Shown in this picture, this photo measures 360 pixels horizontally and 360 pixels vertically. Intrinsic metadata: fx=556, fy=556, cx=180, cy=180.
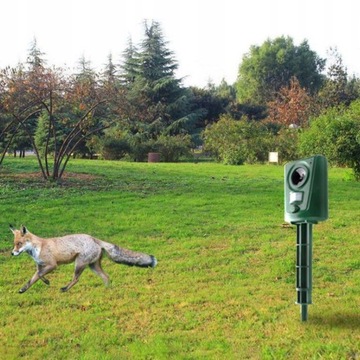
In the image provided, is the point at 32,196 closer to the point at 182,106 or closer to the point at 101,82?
the point at 101,82

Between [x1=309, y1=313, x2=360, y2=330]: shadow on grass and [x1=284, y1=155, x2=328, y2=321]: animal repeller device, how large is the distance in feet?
2.55

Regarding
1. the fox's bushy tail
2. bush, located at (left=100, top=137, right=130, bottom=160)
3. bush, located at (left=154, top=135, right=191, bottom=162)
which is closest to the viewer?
the fox's bushy tail

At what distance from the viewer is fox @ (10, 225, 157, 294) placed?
2.58 meters

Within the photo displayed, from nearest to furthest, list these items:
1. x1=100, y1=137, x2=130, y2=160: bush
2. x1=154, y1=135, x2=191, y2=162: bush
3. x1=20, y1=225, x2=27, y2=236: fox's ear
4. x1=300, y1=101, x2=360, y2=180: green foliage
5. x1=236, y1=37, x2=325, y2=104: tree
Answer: x1=20, y1=225, x2=27, y2=236: fox's ear, x1=300, y1=101, x2=360, y2=180: green foliage, x1=154, y1=135, x2=191, y2=162: bush, x1=100, y1=137, x2=130, y2=160: bush, x1=236, y1=37, x2=325, y2=104: tree

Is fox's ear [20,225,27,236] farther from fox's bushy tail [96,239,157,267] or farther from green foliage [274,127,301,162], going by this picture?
green foliage [274,127,301,162]

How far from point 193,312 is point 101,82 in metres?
10.5

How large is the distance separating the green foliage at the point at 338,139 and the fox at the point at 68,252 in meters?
14.4

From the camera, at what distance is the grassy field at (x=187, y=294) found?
377 centimetres

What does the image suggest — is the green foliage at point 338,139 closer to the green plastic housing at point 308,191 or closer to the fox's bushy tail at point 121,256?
the green plastic housing at point 308,191

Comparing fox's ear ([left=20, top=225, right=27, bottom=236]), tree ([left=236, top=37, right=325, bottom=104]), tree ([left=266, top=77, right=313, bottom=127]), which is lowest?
fox's ear ([left=20, top=225, right=27, bottom=236])

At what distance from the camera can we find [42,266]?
2672 mm

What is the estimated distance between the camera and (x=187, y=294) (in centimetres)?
468

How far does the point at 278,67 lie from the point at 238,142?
3821 cm

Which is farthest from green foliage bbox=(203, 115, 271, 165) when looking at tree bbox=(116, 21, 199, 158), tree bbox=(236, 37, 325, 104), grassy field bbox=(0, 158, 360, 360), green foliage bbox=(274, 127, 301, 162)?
tree bbox=(236, 37, 325, 104)
